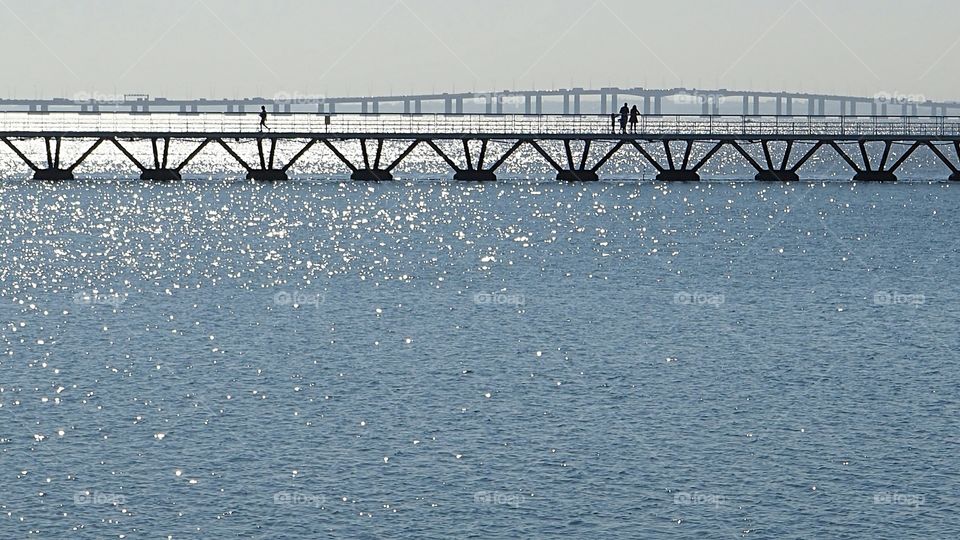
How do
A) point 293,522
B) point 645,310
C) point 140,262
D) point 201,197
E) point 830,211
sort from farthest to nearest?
1. point 201,197
2. point 830,211
3. point 140,262
4. point 645,310
5. point 293,522

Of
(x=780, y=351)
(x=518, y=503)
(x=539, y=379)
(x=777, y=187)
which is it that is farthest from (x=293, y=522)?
(x=777, y=187)

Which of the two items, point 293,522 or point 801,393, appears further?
point 801,393

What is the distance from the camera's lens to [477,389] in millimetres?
33969

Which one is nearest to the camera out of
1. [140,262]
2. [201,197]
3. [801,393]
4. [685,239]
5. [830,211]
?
[801,393]

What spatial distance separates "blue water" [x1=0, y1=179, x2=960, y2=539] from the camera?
2462 centimetres

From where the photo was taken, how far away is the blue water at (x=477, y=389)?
24625 millimetres

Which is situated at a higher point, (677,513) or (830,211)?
(830,211)

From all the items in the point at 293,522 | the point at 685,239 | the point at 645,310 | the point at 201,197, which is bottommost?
the point at 293,522

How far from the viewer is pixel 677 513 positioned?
24.5 meters

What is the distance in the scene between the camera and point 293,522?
933 inches

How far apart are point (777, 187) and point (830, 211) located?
38.2m

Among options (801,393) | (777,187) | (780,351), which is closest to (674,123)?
(777,187)

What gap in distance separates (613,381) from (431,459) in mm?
8552

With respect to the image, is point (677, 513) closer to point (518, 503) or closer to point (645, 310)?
point (518, 503)
